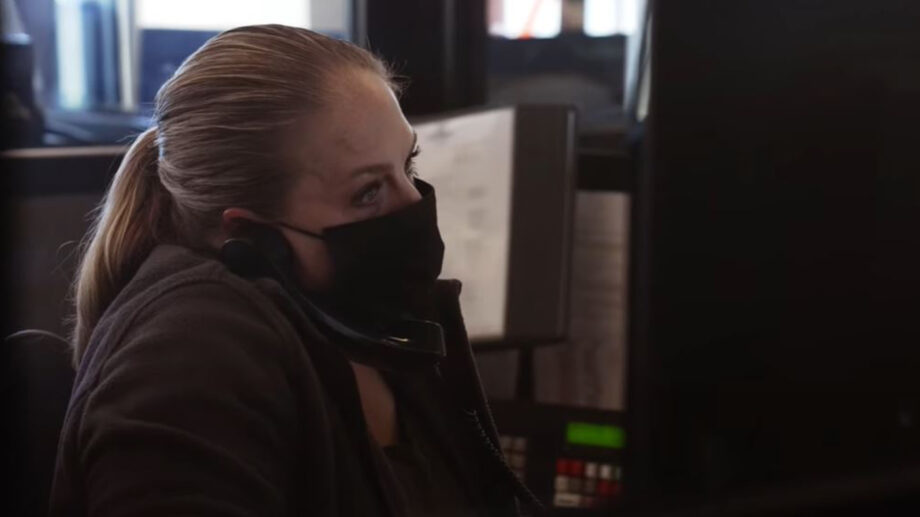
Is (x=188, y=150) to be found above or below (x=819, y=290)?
above

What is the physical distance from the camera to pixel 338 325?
0.70 meters

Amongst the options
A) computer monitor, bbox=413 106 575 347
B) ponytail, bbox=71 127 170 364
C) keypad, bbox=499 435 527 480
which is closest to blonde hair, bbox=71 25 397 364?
ponytail, bbox=71 127 170 364

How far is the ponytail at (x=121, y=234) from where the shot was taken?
66 cm

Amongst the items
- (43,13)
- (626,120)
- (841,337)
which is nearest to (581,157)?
(626,120)

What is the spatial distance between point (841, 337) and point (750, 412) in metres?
0.12

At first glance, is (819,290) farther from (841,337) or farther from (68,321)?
(68,321)

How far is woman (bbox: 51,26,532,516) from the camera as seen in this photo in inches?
25.0

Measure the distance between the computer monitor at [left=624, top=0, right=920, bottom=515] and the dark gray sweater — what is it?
294 mm

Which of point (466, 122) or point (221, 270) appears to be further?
point (466, 122)

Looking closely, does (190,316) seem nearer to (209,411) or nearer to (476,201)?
(209,411)

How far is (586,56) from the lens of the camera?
33.5 inches

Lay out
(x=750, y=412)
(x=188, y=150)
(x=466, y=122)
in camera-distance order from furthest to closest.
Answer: (x=750, y=412)
(x=466, y=122)
(x=188, y=150)

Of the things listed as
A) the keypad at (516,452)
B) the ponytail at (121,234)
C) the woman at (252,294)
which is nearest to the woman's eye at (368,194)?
the woman at (252,294)

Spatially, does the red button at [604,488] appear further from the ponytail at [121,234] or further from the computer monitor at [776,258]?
the ponytail at [121,234]
